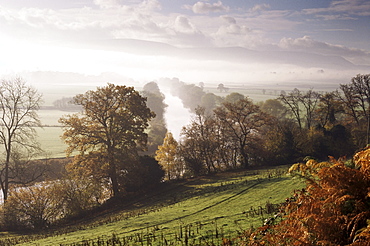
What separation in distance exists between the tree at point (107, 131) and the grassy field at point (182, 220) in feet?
16.5

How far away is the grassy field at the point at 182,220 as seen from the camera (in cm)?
1263

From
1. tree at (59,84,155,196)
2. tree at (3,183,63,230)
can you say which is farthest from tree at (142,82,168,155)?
tree at (3,183,63,230)

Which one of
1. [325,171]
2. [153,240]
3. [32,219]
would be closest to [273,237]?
[325,171]

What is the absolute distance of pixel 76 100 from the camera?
32969 millimetres

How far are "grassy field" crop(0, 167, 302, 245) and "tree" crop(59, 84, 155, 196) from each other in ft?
16.5

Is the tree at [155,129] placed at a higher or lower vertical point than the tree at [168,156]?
higher

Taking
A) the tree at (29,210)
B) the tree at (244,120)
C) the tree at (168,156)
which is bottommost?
the tree at (29,210)

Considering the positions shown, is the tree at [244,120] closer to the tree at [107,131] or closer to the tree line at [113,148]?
the tree line at [113,148]

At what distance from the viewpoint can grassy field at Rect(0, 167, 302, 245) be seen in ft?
41.4

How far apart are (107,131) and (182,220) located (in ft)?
65.2

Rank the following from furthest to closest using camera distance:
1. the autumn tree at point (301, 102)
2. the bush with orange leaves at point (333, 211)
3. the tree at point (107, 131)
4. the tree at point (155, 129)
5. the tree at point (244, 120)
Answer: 1. the tree at point (155, 129)
2. the autumn tree at point (301, 102)
3. the tree at point (244, 120)
4. the tree at point (107, 131)
5. the bush with orange leaves at point (333, 211)

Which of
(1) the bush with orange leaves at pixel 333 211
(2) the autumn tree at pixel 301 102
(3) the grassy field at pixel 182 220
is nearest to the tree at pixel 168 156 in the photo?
(3) the grassy field at pixel 182 220

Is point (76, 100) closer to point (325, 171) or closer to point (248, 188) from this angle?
point (248, 188)

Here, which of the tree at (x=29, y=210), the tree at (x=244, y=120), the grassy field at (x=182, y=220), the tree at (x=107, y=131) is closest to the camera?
the grassy field at (x=182, y=220)
